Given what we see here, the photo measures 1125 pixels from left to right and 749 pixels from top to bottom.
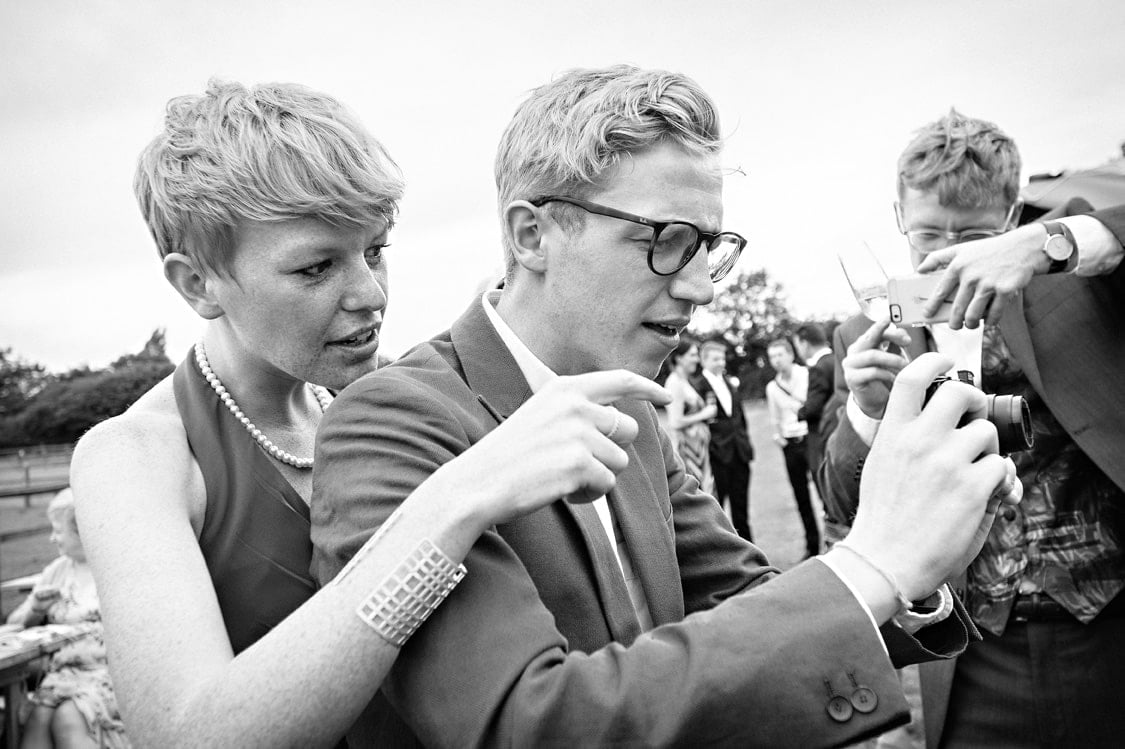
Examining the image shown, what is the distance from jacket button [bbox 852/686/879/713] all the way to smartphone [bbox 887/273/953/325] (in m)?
1.77

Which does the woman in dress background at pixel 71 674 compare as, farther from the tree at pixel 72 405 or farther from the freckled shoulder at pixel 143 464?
the tree at pixel 72 405

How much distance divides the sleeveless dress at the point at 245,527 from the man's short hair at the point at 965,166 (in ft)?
8.10

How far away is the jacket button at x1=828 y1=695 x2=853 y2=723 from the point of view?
48.6 inches

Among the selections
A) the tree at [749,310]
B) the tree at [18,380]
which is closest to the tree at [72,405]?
the tree at [18,380]

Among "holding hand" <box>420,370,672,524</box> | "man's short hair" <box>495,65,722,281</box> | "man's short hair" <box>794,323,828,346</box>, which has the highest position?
"man's short hair" <box>495,65,722,281</box>

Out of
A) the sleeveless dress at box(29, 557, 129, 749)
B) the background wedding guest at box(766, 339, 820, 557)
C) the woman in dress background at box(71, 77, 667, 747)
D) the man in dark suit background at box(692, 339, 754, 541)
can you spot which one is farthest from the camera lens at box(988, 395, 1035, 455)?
the man in dark suit background at box(692, 339, 754, 541)

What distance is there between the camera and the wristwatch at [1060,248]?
8.93ft

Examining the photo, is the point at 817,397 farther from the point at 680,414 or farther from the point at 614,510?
the point at 614,510

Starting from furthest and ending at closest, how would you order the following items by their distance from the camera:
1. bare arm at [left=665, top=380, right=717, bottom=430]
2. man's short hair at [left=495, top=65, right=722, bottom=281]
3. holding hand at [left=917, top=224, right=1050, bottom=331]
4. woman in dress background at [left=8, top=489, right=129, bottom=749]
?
bare arm at [left=665, top=380, right=717, bottom=430], woman in dress background at [left=8, top=489, right=129, bottom=749], holding hand at [left=917, top=224, right=1050, bottom=331], man's short hair at [left=495, top=65, right=722, bottom=281]

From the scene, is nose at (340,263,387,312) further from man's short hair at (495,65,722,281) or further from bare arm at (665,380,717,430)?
bare arm at (665,380,717,430)

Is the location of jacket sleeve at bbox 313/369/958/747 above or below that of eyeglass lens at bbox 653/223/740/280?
below

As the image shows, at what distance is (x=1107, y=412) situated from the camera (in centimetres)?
277

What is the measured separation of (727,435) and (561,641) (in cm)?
978

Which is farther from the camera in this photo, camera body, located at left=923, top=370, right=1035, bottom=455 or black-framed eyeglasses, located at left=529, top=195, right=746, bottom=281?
black-framed eyeglasses, located at left=529, top=195, right=746, bottom=281
